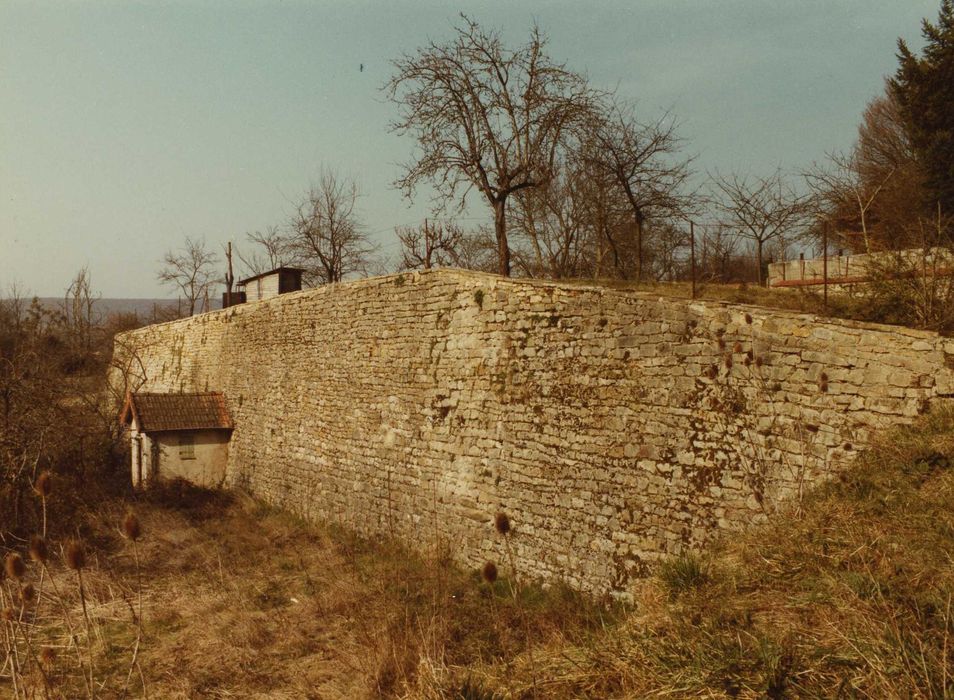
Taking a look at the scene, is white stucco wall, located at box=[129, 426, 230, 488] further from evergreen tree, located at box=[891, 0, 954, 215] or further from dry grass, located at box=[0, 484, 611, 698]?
evergreen tree, located at box=[891, 0, 954, 215]

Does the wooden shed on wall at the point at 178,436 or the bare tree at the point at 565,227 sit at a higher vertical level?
the bare tree at the point at 565,227

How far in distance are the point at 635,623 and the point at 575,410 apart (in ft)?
11.7

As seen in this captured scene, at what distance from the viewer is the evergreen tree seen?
53.1ft

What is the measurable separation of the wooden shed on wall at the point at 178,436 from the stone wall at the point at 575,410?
450 centimetres

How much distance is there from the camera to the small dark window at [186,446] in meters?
16.2

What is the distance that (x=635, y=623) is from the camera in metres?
4.48

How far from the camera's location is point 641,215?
69.8 ft

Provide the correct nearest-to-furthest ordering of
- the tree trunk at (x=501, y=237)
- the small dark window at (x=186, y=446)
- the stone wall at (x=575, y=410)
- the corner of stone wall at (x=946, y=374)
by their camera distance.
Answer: the corner of stone wall at (x=946, y=374)
the stone wall at (x=575, y=410)
the small dark window at (x=186, y=446)
the tree trunk at (x=501, y=237)

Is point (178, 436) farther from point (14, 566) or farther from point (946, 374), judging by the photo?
point (946, 374)

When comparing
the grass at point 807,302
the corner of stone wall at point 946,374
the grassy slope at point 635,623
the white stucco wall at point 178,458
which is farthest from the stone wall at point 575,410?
the white stucco wall at point 178,458

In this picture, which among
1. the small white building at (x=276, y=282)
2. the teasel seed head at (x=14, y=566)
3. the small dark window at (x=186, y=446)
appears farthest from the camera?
the small white building at (x=276, y=282)

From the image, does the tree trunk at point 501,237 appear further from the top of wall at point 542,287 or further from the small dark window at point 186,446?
the small dark window at point 186,446

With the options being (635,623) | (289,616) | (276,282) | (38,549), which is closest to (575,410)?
(635,623)

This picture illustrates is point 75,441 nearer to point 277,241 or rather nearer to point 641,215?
point 641,215
